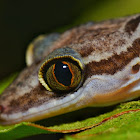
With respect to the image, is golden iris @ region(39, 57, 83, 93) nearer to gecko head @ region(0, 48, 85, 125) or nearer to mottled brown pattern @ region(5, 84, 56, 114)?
gecko head @ region(0, 48, 85, 125)

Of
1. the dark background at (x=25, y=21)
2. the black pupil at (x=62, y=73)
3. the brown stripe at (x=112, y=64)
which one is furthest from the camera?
the dark background at (x=25, y=21)

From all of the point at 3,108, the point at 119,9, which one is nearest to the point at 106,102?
the point at 3,108

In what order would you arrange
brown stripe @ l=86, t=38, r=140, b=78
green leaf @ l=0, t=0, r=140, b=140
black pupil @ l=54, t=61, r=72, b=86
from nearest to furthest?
green leaf @ l=0, t=0, r=140, b=140 < black pupil @ l=54, t=61, r=72, b=86 < brown stripe @ l=86, t=38, r=140, b=78

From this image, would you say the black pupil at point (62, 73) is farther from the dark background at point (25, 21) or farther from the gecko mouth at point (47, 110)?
the dark background at point (25, 21)

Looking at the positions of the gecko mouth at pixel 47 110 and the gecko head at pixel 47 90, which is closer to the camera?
the gecko head at pixel 47 90

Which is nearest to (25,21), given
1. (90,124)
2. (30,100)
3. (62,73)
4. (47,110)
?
(30,100)

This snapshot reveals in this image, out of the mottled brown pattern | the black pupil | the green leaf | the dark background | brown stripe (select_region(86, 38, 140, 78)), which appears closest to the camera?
the green leaf

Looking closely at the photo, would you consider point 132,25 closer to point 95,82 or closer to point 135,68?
point 135,68

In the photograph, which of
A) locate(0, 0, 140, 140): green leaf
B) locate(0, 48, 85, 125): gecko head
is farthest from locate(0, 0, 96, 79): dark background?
locate(0, 0, 140, 140): green leaf

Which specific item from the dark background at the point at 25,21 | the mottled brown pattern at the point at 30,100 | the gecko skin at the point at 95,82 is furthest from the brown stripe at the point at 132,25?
the dark background at the point at 25,21
